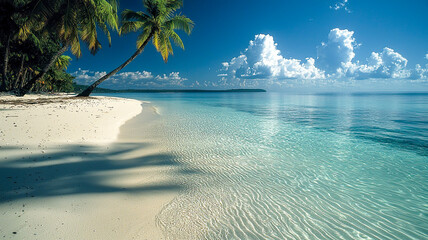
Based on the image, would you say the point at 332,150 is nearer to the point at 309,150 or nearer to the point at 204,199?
the point at 309,150

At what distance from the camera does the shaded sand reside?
6.86ft

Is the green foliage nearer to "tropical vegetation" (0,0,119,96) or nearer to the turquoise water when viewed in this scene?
"tropical vegetation" (0,0,119,96)

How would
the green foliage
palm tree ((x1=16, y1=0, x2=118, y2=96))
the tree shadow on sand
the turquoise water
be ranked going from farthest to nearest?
1. the green foliage
2. palm tree ((x1=16, y1=0, x2=118, y2=96))
3. the tree shadow on sand
4. the turquoise water

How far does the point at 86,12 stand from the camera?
36.9 ft

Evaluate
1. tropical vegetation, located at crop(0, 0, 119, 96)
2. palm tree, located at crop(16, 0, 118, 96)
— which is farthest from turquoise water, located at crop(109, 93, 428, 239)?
tropical vegetation, located at crop(0, 0, 119, 96)

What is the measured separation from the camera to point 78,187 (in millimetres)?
2943

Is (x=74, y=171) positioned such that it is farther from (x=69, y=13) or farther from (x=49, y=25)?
(x=49, y=25)

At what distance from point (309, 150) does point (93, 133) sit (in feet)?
22.6

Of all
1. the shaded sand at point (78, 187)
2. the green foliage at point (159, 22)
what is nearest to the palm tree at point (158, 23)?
the green foliage at point (159, 22)

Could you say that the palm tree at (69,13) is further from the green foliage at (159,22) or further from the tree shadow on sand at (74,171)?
the tree shadow on sand at (74,171)

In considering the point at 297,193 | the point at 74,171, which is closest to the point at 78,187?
the point at 74,171

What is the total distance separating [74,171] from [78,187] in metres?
0.70

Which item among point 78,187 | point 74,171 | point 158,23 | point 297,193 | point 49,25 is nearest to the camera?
point 78,187

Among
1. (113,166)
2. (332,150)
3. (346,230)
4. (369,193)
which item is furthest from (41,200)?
(332,150)
